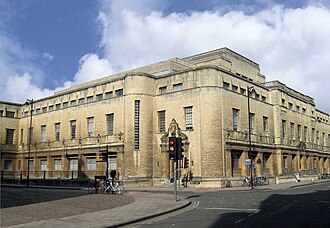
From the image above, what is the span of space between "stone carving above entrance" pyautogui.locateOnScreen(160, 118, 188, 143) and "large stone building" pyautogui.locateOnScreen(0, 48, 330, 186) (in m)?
0.11

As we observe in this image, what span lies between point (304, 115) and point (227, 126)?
25.3m

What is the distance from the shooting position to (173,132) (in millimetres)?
39688

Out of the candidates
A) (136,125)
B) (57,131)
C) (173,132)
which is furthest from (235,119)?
(57,131)

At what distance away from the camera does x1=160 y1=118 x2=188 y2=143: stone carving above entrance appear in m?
39.2

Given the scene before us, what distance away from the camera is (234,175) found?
3984 cm

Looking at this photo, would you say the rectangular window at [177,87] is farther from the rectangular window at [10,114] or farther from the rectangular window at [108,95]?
the rectangular window at [10,114]

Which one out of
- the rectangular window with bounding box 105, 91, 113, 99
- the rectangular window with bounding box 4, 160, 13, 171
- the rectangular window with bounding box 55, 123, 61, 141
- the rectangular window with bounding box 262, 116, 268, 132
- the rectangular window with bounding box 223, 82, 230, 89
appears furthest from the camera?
the rectangular window with bounding box 4, 160, 13, 171

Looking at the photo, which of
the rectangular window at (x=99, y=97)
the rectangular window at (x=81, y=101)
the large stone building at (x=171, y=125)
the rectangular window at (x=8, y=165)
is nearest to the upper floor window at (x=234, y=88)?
the large stone building at (x=171, y=125)

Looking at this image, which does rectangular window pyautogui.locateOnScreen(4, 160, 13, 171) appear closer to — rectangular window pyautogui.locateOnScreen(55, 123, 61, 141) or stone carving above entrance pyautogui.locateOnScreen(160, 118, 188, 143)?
rectangular window pyautogui.locateOnScreen(55, 123, 61, 141)

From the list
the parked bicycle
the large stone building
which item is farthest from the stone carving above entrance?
the parked bicycle

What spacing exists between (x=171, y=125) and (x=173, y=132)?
0.94 meters

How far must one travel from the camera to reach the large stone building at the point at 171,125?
3844 cm

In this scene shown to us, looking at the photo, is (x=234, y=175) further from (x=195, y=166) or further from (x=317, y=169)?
(x=317, y=169)

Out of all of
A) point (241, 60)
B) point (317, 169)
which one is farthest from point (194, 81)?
point (317, 169)
